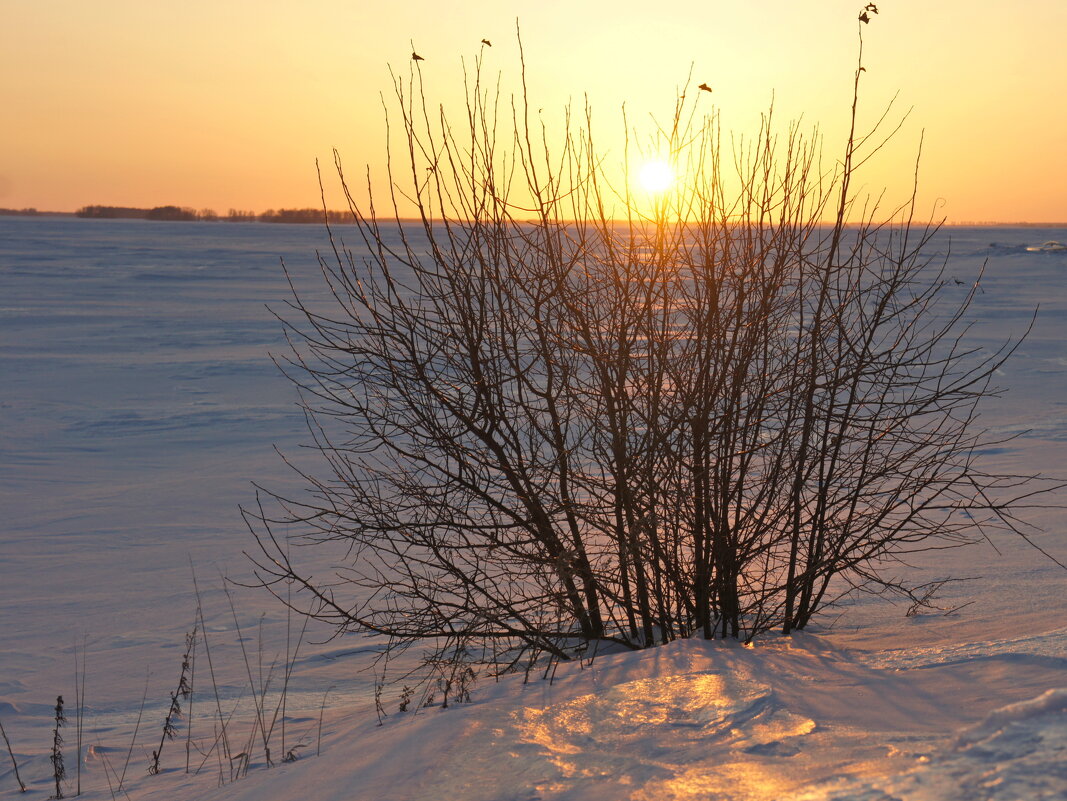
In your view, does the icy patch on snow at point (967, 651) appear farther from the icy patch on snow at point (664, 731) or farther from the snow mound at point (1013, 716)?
the snow mound at point (1013, 716)

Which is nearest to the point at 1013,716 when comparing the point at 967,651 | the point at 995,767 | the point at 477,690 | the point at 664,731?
the point at 995,767

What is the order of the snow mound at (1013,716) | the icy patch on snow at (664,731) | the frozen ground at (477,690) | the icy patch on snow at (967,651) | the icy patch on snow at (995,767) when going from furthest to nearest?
the icy patch on snow at (967,651) → the icy patch on snow at (664,731) → the frozen ground at (477,690) → the snow mound at (1013,716) → the icy patch on snow at (995,767)

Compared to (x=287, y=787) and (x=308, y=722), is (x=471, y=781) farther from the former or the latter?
(x=308, y=722)

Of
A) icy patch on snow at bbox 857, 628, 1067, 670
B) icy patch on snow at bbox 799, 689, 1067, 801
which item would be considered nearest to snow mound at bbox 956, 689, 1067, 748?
icy patch on snow at bbox 799, 689, 1067, 801

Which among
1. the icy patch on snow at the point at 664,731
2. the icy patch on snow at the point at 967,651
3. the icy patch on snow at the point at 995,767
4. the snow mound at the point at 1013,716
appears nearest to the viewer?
the icy patch on snow at the point at 995,767

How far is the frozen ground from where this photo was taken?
2420mm

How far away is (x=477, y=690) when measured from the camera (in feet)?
13.7

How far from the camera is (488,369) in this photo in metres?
4.32

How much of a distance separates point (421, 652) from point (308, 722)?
134cm

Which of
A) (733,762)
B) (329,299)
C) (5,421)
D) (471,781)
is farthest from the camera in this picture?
(329,299)

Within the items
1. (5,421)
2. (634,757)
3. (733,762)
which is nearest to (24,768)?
(634,757)

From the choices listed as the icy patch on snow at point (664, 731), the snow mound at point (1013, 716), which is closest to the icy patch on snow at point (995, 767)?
the snow mound at point (1013, 716)

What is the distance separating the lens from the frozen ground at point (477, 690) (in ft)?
7.94

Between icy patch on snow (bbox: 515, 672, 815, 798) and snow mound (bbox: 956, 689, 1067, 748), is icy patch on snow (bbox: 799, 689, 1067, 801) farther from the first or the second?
icy patch on snow (bbox: 515, 672, 815, 798)
